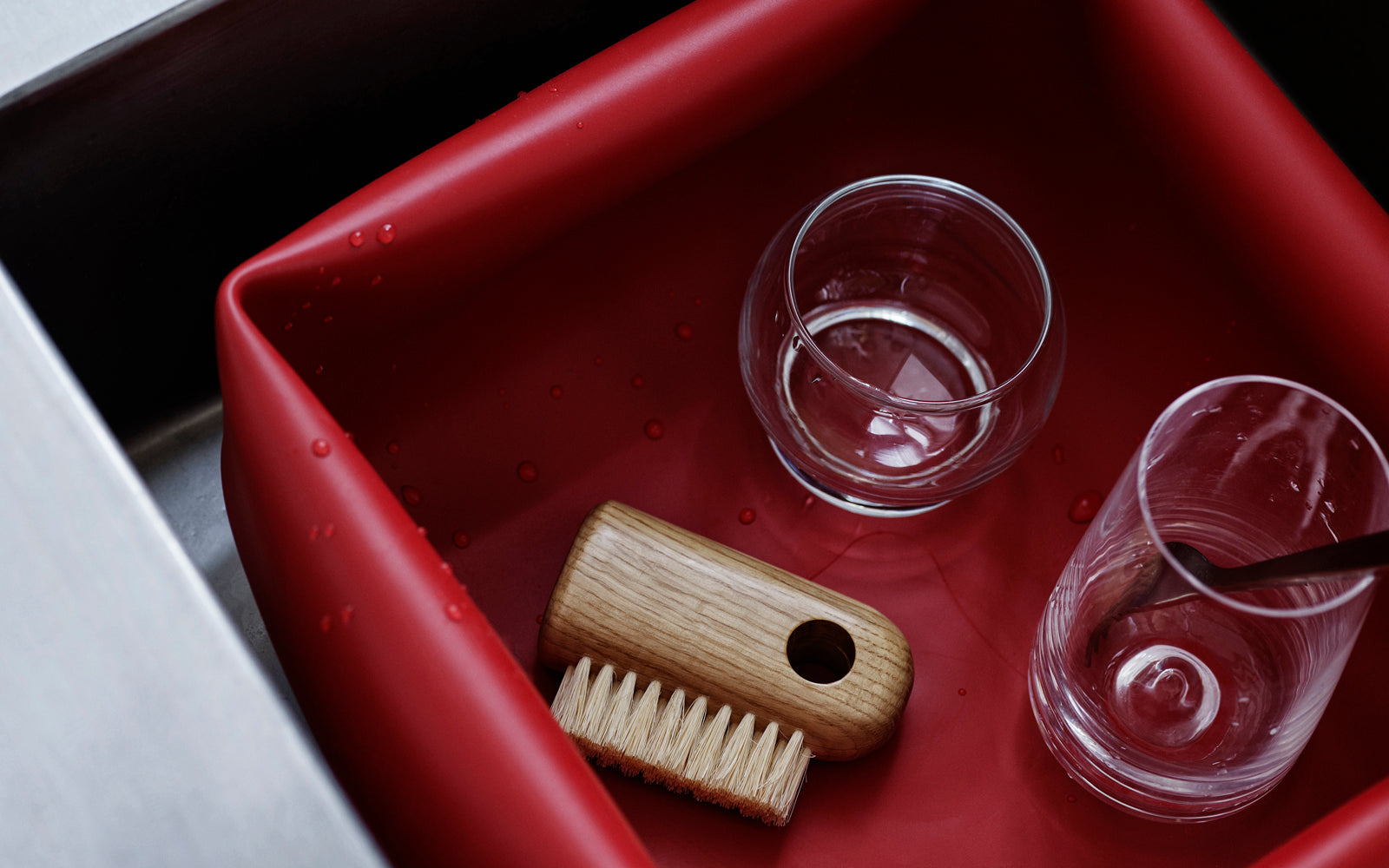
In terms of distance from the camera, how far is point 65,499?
339 millimetres

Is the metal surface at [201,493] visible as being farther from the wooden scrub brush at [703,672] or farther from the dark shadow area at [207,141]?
the wooden scrub brush at [703,672]

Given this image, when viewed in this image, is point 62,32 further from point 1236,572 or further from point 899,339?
point 1236,572

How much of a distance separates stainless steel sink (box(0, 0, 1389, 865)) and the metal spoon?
32 cm

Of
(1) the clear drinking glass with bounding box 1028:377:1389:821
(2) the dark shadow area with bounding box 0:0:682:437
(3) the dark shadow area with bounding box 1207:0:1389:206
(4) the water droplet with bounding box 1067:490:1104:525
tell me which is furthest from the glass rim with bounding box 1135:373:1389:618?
(2) the dark shadow area with bounding box 0:0:682:437

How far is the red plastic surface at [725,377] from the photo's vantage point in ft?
1.38

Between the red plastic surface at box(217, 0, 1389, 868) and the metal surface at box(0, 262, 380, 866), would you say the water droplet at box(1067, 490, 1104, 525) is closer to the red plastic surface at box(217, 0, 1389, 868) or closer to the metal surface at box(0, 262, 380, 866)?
the red plastic surface at box(217, 0, 1389, 868)

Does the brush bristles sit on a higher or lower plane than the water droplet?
higher

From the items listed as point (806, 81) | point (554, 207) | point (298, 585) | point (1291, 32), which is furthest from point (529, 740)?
point (1291, 32)

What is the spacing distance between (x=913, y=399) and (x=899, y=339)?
0.09 m

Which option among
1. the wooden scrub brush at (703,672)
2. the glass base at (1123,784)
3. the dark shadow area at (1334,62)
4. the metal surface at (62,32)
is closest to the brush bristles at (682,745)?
the wooden scrub brush at (703,672)

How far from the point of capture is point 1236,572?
49 cm

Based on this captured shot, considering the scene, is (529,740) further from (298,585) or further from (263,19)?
(263,19)

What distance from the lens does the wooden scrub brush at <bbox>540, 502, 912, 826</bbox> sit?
0.52 metres

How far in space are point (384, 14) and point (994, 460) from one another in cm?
39
